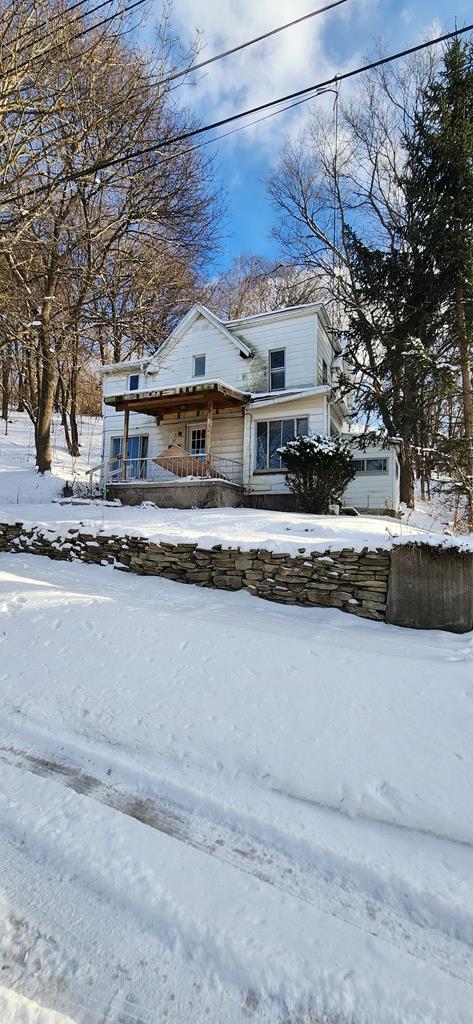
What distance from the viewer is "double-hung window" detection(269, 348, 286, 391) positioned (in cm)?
1454

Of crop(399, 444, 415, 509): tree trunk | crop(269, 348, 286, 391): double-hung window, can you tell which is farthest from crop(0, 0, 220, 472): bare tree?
crop(399, 444, 415, 509): tree trunk

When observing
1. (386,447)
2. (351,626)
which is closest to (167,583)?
(351,626)

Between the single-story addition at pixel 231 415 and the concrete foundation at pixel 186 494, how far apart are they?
29 millimetres

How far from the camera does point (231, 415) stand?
1459 cm

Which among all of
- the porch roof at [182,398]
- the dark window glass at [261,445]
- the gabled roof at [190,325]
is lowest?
the dark window glass at [261,445]

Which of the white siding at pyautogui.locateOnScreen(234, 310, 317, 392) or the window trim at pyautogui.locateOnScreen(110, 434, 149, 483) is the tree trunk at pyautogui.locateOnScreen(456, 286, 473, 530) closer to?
the white siding at pyautogui.locateOnScreen(234, 310, 317, 392)

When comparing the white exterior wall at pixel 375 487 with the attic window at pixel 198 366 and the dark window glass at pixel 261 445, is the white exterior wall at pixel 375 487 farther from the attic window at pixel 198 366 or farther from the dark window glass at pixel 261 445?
the attic window at pixel 198 366

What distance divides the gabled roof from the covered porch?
1874 mm

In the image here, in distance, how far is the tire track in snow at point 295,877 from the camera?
5.70ft

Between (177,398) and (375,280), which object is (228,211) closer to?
(177,398)

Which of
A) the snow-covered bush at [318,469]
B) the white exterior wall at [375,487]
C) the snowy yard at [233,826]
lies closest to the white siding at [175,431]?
the snow-covered bush at [318,469]

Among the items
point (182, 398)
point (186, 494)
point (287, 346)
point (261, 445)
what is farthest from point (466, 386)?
point (186, 494)

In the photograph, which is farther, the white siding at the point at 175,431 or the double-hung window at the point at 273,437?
the white siding at the point at 175,431

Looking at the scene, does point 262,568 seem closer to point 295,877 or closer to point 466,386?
point 295,877
